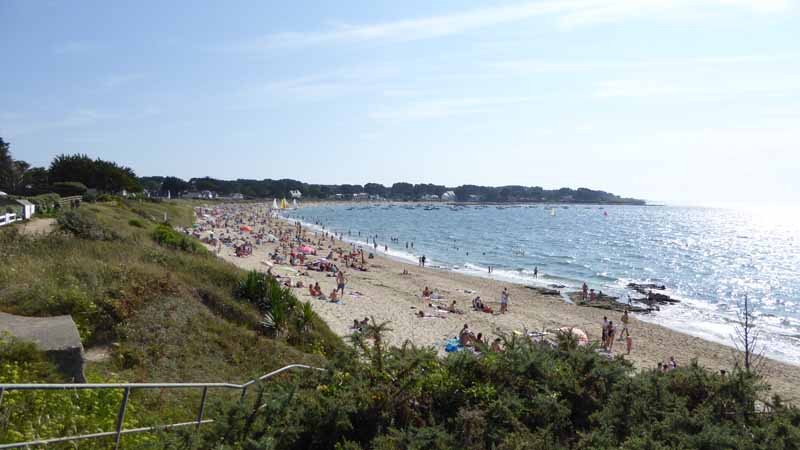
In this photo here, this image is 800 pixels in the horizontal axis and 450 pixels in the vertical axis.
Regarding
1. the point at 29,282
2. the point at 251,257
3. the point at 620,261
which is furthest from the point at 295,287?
the point at 620,261

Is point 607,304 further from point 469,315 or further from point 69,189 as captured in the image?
point 69,189

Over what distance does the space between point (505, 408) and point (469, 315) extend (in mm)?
20672

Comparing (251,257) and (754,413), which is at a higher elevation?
(754,413)

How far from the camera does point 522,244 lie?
66.6m

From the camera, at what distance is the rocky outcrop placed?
6488mm

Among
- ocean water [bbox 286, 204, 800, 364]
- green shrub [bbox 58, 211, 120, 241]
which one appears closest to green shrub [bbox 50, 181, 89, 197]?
ocean water [bbox 286, 204, 800, 364]

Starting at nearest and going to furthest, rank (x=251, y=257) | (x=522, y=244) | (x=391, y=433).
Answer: (x=391, y=433) < (x=251, y=257) < (x=522, y=244)

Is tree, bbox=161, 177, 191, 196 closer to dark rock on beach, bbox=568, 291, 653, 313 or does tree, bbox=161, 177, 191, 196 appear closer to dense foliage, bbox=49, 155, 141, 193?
dense foliage, bbox=49, 155, 141, 193

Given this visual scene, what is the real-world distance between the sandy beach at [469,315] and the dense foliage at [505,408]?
28.5 feet

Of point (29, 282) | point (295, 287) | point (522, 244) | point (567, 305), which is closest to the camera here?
point (29, 282)

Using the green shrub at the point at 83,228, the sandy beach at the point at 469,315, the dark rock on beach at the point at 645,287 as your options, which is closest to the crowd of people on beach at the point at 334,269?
the sandy beach at the point at 469,315

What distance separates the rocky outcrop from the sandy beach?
10182 millimetres

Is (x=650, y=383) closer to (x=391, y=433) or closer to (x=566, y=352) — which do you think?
(x=566, y=352)

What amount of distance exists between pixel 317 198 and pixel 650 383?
191910mm
